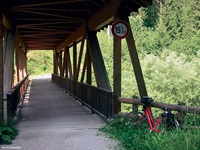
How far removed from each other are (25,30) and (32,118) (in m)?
7.36

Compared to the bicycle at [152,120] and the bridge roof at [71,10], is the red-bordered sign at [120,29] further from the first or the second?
the bicycle at [152,120]

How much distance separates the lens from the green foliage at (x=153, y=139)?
160 inches

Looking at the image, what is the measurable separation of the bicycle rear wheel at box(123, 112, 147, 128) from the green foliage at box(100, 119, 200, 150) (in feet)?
0.32

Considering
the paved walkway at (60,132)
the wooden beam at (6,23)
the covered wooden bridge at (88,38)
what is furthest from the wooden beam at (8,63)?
the paved walkway at (60,132)

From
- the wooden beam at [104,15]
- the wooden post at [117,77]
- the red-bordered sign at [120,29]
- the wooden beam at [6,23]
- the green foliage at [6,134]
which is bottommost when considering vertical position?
the green foliage at [6,134]

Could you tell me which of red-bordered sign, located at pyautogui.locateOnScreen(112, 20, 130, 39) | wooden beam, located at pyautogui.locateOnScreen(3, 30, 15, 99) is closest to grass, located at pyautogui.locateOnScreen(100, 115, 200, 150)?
red-bordered sign, located at pyautogui.locateOnScreen(112, 20, 130, 39)

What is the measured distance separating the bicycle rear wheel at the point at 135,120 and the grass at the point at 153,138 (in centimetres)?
10

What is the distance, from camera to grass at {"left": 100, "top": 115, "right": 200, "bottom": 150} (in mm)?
4070

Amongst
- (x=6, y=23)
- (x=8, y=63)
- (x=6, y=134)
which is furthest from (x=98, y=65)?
(x=6, y=134)

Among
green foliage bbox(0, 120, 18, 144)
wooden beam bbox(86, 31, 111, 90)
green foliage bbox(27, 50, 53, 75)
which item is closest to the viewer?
green foliage bbox(0, 120, 18, 144)

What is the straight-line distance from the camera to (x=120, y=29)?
271 inches

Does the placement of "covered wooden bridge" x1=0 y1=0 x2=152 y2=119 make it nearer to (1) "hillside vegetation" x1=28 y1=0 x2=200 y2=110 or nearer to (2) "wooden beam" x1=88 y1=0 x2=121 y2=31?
(2) "wooden beam" x1=88 y1=0 x2=121 y2=31

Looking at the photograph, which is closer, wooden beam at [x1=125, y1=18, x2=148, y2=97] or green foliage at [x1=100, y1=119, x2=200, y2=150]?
green foliage at [x1=100, y1=119, x2=200, y2=150]

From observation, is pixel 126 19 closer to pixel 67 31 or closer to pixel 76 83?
pixel 76 83
